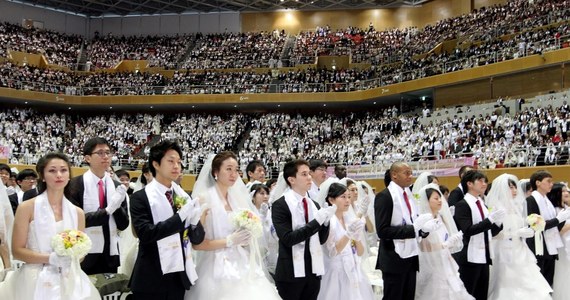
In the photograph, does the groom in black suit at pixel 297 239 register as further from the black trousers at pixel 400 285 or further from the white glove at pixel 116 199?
the white glove at pixel 116 199

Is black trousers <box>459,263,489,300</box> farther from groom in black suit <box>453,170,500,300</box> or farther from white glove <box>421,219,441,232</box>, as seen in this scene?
white glove <box>421,219,441,232</box>

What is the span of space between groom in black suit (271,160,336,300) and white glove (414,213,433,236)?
98 cm

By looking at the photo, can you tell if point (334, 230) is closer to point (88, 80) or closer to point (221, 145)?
point (221, 145)

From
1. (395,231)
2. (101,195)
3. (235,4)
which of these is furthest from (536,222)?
(235,4)

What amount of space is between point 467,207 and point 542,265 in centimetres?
184

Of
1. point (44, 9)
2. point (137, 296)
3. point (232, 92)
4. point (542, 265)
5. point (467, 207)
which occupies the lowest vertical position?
point (542, 265)

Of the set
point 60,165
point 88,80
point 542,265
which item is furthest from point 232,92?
point 60,165

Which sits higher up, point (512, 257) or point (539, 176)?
point (539, 176)

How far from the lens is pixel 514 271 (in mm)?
7246

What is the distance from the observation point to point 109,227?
5520mm

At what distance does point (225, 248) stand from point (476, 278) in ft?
11.7

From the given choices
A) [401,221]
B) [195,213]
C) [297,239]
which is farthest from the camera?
[401,221]

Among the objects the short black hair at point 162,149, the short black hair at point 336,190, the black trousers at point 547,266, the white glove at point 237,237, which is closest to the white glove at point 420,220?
the short black hair at point 336,190

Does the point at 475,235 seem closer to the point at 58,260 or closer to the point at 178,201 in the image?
the point at 178,201
